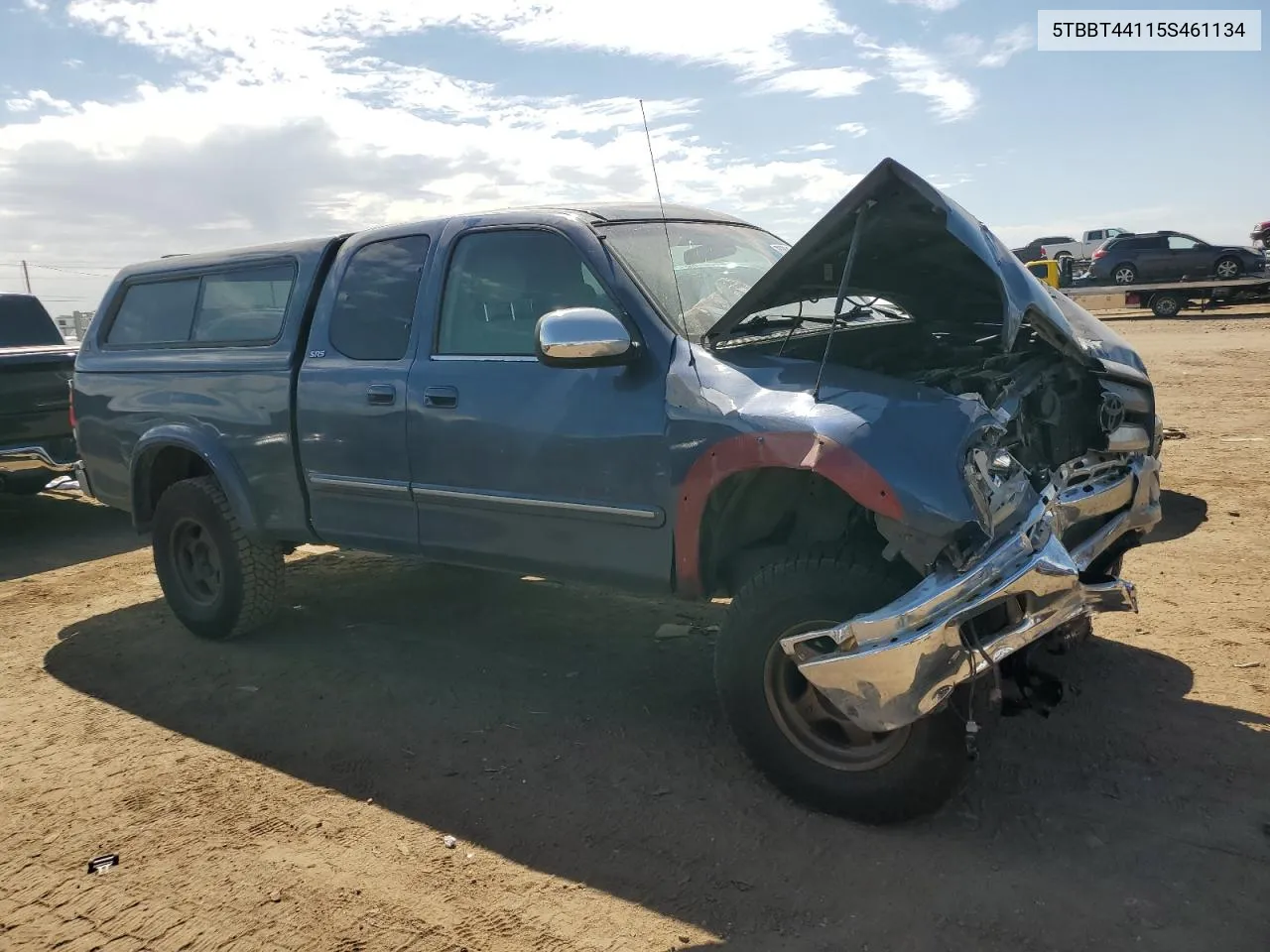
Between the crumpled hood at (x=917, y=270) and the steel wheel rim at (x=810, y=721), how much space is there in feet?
3.91

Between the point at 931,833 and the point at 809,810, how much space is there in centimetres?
38

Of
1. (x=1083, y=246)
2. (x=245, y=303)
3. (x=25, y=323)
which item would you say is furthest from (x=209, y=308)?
(x=1083, y=246)

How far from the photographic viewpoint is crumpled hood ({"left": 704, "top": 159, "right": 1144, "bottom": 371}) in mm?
3178

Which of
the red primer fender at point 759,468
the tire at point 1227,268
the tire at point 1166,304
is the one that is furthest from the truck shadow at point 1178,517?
the tire at point 1227,268

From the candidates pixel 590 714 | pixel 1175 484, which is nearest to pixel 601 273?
pixel 590 714

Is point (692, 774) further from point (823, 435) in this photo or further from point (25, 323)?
point (25, 323)

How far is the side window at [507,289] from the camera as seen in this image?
3.97 m

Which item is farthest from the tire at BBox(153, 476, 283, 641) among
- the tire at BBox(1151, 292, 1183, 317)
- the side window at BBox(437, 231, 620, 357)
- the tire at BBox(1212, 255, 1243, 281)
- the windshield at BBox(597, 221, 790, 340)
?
the tire at BBox(1212, 255, 1243, 281)

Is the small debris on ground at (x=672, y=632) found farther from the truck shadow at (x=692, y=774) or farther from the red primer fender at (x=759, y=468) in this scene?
the red primer fender at (x=759, y=468)

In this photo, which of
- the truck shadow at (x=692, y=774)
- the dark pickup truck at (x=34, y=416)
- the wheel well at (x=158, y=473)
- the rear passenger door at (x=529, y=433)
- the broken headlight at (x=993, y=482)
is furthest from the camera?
the dark pickup truck at (x=34, y=416)

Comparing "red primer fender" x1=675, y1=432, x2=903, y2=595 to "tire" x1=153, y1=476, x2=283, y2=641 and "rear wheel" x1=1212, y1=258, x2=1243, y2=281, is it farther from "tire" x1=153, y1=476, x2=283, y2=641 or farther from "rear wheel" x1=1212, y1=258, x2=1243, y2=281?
"rear wheel" x1=1212, y1=258, x2=1243, y2=281

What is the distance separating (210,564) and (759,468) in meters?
3.34

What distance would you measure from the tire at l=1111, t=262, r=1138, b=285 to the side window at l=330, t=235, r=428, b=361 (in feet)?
84.7

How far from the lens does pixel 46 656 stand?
526 cm
